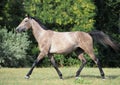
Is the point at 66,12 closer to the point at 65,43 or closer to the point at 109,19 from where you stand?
the point at 109,19

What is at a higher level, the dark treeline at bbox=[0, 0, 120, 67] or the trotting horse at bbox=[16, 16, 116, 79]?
the trotting horse at bbox=[16, 16, 116, 79]

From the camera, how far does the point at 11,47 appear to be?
2636cm

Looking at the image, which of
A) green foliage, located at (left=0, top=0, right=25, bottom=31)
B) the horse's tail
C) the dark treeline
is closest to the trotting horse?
the horse's tail

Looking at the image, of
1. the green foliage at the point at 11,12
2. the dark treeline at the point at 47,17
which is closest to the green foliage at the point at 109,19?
the dark treeline at the point at 47,17

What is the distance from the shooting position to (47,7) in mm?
29703

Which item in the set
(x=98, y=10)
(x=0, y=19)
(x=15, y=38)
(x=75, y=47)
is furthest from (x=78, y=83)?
(x=98, y=10)

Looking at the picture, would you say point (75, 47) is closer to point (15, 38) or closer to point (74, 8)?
point (15, 38)

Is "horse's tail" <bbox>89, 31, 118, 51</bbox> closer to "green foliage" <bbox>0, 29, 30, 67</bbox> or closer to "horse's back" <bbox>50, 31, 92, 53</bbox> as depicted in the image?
"horse's back" <bbox>50, 31, 92, 53</bbox>

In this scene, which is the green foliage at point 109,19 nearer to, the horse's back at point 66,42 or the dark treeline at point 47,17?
the dark treeline at point 47,17

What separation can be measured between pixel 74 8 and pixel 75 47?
14453 mm

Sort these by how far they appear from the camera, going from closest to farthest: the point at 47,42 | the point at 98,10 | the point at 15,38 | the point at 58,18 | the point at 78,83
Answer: the point at 78,83 → the point at 47,42 → the point at 15,38 → the point at 58,18 → the point at 98,10

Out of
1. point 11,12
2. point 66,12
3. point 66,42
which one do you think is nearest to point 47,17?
point 66,12

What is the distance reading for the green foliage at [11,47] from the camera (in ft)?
85.6

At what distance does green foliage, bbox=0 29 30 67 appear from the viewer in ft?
85.6
